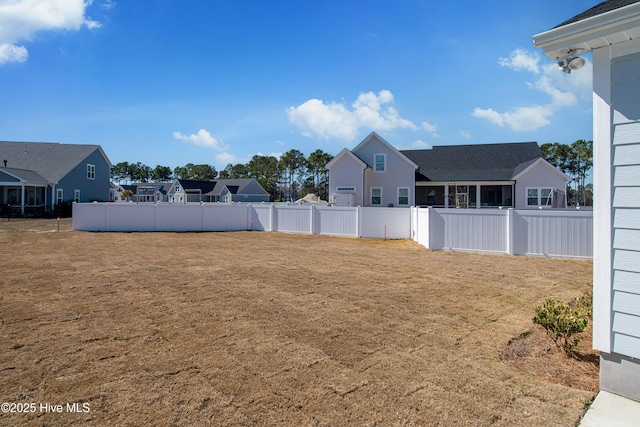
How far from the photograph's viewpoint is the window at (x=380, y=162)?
2527cm

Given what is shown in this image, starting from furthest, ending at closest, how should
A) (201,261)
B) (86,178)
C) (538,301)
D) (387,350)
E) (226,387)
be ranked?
(86,178), (201,261), (538,301), (387,350), (226,387)

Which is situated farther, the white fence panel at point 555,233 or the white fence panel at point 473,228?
the white fence panel at point 473,228

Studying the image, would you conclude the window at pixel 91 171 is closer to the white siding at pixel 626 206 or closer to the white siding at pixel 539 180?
the white siding at pixel 539 180

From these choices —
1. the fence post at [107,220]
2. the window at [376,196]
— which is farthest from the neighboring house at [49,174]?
the window at [376,196]

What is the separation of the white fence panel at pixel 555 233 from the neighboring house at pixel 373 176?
13636mm

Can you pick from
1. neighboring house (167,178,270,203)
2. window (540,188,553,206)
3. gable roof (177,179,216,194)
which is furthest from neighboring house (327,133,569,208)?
gable roof (177,179,216,194)

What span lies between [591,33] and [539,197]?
73.3 feet

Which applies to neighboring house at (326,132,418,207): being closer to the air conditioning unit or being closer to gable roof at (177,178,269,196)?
the air conditioning unit

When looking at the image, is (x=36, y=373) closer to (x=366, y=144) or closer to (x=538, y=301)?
(x=538, y=301)

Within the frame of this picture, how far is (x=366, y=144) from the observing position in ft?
83.9

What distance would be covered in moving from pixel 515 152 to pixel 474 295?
22.7 meters

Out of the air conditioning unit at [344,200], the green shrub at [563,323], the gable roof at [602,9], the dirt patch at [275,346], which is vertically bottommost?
the dirt patch at [275,346]

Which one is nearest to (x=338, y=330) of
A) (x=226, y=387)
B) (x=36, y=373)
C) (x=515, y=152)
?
(x=226, y=387)

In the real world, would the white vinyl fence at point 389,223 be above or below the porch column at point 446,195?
below
